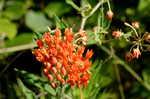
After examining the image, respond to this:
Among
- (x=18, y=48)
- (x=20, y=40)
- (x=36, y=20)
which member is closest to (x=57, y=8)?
(x=36, y=20)

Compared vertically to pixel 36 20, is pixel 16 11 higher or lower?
higher

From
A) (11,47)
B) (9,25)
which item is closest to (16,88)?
(11,47)

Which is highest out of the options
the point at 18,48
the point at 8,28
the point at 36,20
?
the point at 36,20

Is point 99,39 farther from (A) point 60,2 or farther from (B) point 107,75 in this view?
(A) point 60,2

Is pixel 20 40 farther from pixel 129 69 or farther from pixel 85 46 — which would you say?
pixel 129 69

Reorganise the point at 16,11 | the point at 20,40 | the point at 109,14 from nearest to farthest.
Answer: the point at 109,14, the point at 20,40, the point at 16,11

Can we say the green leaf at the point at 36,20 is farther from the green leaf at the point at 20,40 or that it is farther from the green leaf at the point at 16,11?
the green leaf at the point at 20,40

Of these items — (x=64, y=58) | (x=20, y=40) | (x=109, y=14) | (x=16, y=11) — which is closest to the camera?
(x=64, y=58)
